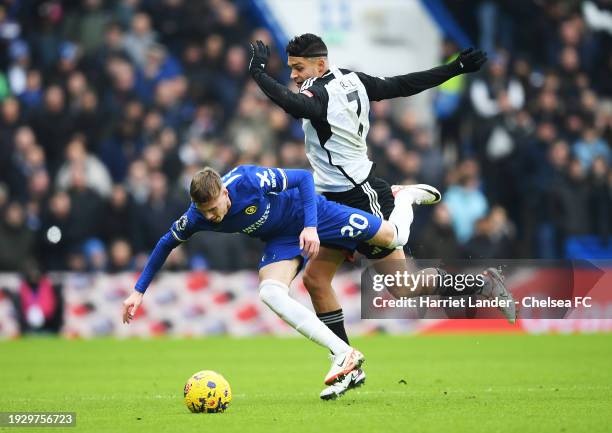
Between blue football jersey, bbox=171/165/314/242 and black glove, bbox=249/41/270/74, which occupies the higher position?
black glove, bbox=249/41/270/74

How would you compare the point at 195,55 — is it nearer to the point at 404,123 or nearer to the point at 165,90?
the point at 165,90

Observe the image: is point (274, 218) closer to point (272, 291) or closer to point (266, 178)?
point (266, 178)

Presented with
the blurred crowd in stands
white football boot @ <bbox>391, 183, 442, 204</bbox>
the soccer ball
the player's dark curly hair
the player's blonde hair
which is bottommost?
the soccer ball

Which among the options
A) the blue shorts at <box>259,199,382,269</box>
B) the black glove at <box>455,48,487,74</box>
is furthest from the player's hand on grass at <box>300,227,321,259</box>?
the black glove at <box>455,48,487,74</box>

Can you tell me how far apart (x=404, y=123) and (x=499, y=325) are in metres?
3.90

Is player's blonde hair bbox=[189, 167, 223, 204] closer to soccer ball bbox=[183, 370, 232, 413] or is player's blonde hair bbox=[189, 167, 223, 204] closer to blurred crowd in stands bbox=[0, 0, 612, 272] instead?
soccer ball bbox=[183, 370, 232, 413]

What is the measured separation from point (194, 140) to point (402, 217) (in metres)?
9.42

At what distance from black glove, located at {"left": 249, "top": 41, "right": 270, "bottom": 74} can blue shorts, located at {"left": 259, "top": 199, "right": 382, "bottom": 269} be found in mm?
1297

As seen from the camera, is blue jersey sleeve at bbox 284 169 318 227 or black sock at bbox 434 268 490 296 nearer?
blue jersey sleeve at bbox 284 169 318 227

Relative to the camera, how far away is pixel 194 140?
19.6 meters

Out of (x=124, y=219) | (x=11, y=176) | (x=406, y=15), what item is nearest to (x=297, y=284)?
(x=124, y=219)

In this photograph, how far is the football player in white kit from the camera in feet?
33.2

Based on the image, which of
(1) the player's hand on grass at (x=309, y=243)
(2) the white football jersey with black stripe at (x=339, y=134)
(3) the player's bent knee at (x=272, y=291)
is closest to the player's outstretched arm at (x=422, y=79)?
(2) the white football jersey with black stripe at (x=339, y=134)

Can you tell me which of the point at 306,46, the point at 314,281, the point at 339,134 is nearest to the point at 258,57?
the point at 306,46
